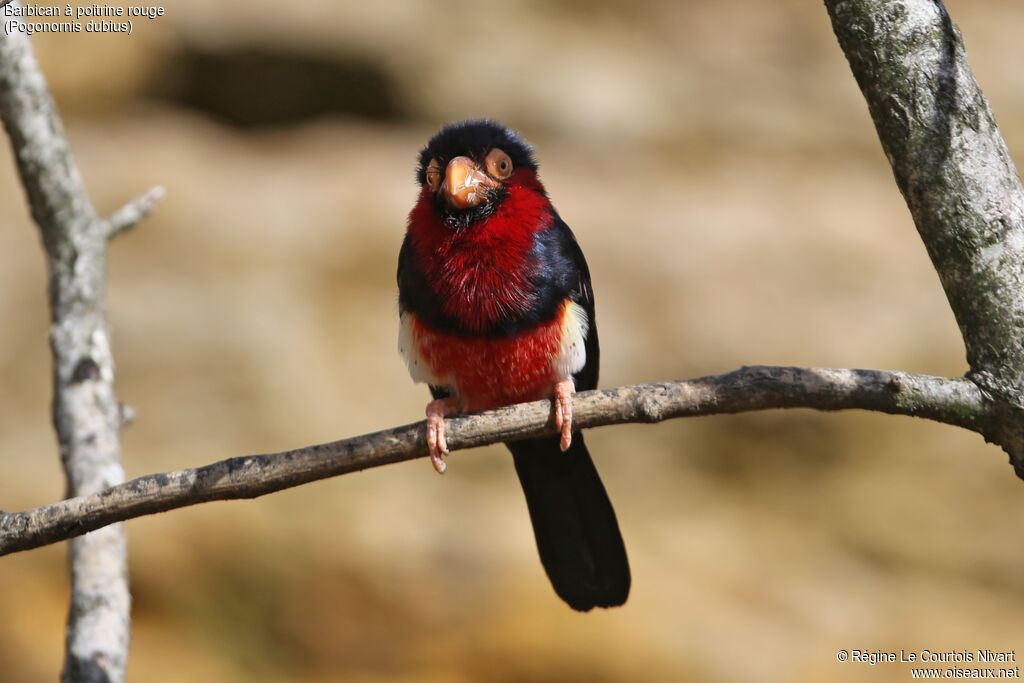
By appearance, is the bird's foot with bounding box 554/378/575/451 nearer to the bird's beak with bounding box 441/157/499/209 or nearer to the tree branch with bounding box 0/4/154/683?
the bird's beak with bounding box 441/157/499/209

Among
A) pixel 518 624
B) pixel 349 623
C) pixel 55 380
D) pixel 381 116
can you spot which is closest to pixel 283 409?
pixel 349 623

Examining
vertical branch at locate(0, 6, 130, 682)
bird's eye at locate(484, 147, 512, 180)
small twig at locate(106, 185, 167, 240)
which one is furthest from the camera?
small twig at locate(106, 185, 167, 240)

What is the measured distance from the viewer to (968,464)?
6.74 m

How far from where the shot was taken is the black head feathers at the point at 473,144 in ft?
10.6

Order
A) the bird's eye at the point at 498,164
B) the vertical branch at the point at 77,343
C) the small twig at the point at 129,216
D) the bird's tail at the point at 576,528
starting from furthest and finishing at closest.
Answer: the small twig at the point at 129,216 < the bird's tail at the point at 576,528 < the bird's eye at the point at 498,164 < the vertical branch at the point at 77,343

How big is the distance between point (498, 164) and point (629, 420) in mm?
1196

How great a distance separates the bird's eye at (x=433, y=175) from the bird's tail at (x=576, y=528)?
3.30 feet

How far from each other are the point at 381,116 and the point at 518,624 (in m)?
4.32

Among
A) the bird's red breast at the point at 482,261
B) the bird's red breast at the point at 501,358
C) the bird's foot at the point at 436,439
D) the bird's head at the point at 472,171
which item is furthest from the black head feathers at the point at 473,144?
the bird's foot at the point at 436,439

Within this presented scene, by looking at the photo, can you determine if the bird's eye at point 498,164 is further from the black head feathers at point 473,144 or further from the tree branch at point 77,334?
the tree branch at point 77,334

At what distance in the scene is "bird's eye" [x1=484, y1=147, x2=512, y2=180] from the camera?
10.5 ft

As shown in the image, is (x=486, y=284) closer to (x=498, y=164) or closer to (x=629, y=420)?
(x=498, y=164)

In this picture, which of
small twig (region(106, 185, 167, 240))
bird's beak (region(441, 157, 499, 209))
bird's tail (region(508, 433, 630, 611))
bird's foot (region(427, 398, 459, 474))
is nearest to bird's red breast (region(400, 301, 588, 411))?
bird's foot (region(427, 398, 459, 474))

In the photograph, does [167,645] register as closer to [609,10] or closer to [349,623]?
[349,623]
